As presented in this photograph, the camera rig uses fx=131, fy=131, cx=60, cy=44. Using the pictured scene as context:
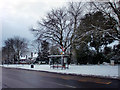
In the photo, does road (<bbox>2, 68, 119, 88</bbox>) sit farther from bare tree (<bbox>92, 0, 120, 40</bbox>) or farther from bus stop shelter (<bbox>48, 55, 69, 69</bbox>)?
bus stop shelter (<bbox>48, 55, 69, 69</bbox>)

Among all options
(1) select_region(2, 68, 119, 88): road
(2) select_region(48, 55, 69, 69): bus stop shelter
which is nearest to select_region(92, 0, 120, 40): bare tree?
(1) select_region(2, 68, 119, 88): road

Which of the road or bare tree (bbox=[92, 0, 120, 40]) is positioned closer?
the road

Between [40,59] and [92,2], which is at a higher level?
[92,2]

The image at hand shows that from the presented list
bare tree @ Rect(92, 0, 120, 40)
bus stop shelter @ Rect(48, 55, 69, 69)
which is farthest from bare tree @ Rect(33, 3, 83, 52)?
bare tree @ Rect(92, 0, 120, 40)

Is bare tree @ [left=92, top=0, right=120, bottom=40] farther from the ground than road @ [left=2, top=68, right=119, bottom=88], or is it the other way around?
bare tree @ [left=92, top=0, right=120, bottom=40]

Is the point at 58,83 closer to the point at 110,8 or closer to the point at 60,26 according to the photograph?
the point at 110,8

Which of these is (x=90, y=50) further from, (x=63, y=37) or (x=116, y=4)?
(x=116, y=4)

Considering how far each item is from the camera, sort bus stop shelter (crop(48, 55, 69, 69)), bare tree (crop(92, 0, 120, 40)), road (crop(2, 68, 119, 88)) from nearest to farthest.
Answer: road (crop(2, 68, 119, 88)) → bare tree (crop(92, 0, 120, 40)) → bus stop shelter (crop(48, 55, 69, 69))

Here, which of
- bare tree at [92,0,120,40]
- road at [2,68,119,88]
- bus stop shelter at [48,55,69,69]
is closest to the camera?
road at [2,68,119,88]

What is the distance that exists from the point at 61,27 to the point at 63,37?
2.31m

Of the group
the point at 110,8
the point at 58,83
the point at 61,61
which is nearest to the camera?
the point at 58,83

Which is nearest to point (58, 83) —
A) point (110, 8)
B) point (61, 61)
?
point (110, 8)

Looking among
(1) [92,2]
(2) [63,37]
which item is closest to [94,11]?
(1) [92,2]

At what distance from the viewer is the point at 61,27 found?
27375 mm
